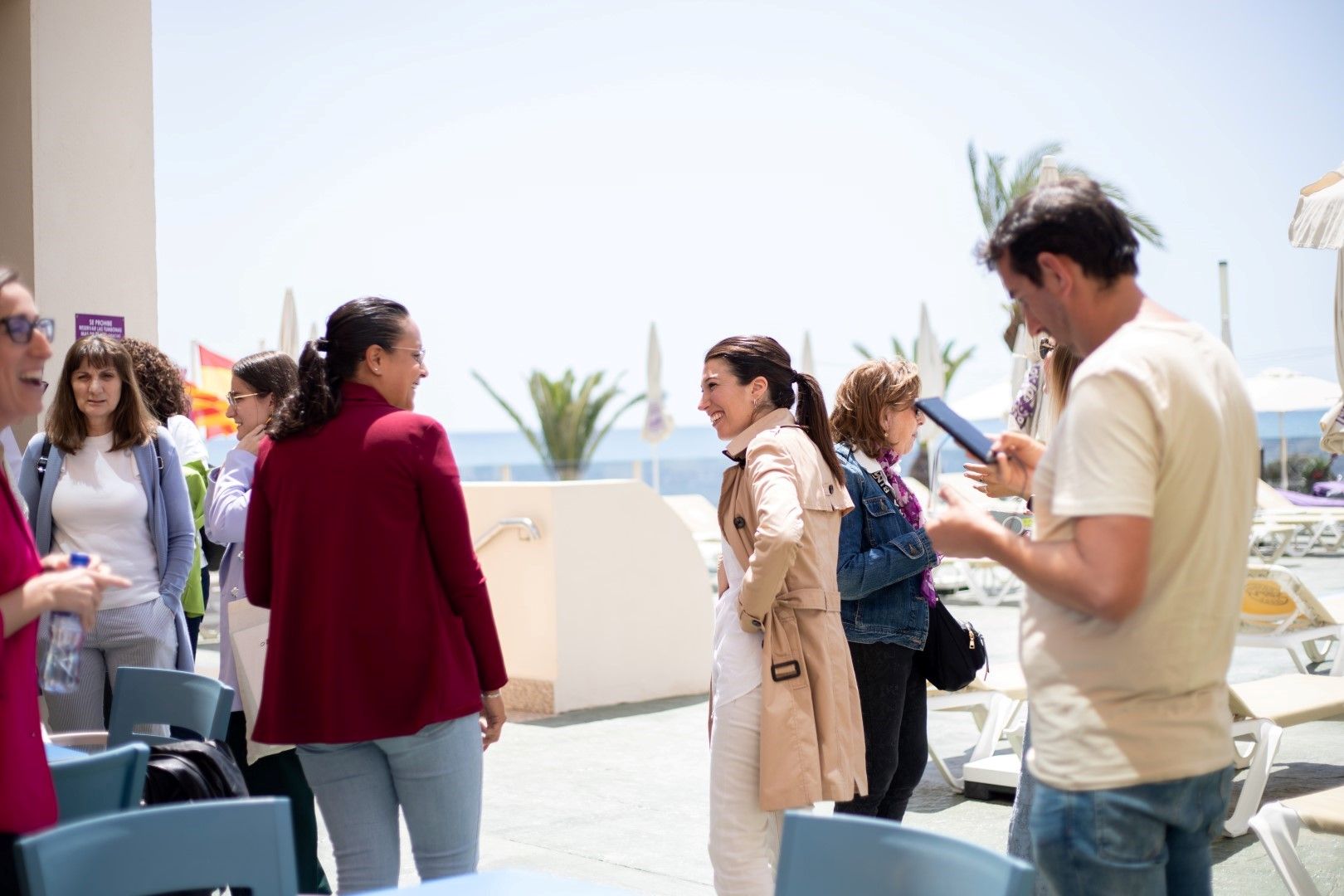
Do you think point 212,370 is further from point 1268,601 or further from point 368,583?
point 368,583

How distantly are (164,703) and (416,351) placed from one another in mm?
1344

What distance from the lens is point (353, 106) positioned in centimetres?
6812

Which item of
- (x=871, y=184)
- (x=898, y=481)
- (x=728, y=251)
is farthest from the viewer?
(x=728, y=251)

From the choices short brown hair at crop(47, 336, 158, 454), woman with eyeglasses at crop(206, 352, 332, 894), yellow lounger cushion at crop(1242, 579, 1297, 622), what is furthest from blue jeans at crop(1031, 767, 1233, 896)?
yellow lounger cushion at crop(1242, 579, 1297, 622)

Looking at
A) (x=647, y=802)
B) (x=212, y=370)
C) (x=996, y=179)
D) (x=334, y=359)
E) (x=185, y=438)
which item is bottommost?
(x=647, y=802)

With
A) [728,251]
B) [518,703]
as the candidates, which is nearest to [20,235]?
[518,703]

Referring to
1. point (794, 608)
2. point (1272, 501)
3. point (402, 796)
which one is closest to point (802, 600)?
point (794, 608)

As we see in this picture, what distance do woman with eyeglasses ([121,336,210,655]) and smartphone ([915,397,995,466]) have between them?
3419mm

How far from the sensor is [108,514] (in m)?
4.27

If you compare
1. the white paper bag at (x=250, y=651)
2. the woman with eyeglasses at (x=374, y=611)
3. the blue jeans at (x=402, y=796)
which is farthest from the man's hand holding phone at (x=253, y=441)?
the blue jeans at (x=402, y=796)

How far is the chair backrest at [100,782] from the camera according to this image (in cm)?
258

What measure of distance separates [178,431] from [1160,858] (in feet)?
13.9

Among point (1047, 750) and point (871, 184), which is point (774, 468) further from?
point (871, 184)

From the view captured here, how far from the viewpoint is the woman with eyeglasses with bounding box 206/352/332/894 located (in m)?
3.99
